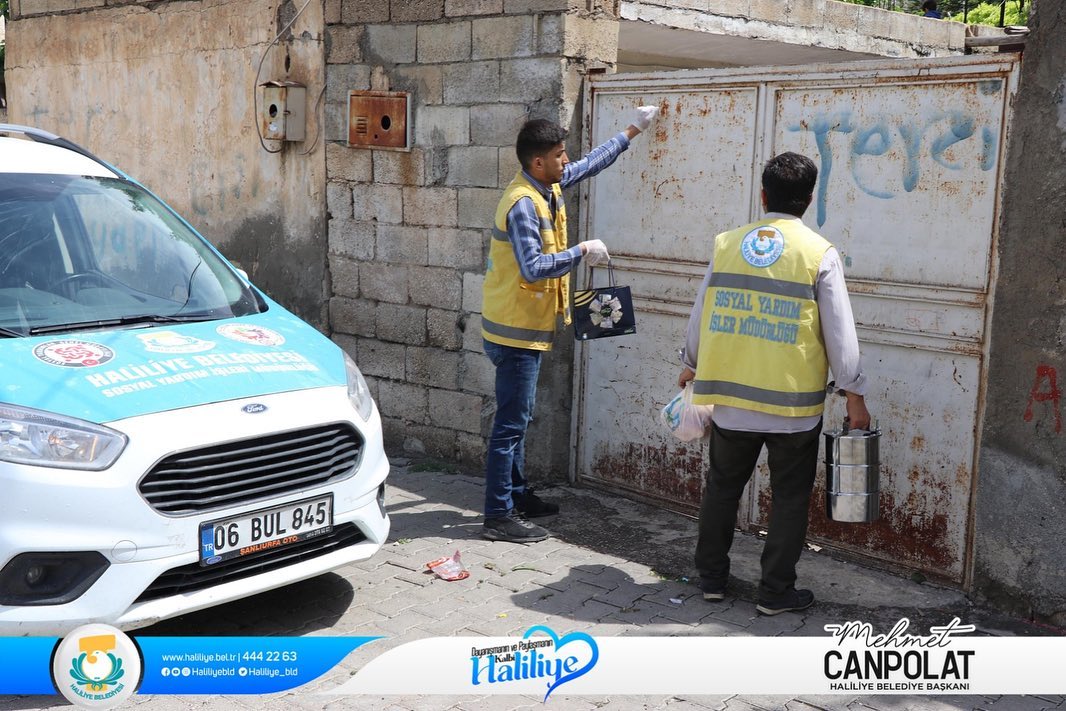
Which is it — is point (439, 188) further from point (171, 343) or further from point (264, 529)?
point (264, 529)

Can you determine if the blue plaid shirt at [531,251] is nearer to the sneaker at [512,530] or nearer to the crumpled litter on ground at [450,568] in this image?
the sneaker at [512,530]

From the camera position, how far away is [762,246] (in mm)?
4312

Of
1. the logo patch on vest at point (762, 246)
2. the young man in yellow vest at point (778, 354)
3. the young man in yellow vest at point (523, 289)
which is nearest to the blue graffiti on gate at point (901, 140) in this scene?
the young man in yellow vest at point (778, 354)

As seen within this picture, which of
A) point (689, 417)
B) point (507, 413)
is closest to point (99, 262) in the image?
point (507, 413)

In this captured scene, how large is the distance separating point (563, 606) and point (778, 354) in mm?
1430

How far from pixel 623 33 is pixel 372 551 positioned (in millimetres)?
4478

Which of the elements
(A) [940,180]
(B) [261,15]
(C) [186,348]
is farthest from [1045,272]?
(B) [261,15]

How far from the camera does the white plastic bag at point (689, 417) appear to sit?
4.70 meters

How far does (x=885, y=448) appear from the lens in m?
5.02

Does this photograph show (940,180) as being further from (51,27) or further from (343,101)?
(51,27)

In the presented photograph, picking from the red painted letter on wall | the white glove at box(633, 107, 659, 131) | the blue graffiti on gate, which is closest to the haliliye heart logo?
the red painted letter on wall

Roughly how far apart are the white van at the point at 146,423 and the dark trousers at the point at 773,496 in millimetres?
1429

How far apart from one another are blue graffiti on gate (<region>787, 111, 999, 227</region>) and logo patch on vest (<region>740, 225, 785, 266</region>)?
0.93m

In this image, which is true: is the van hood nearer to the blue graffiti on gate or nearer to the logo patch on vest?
the logo patch on vest
